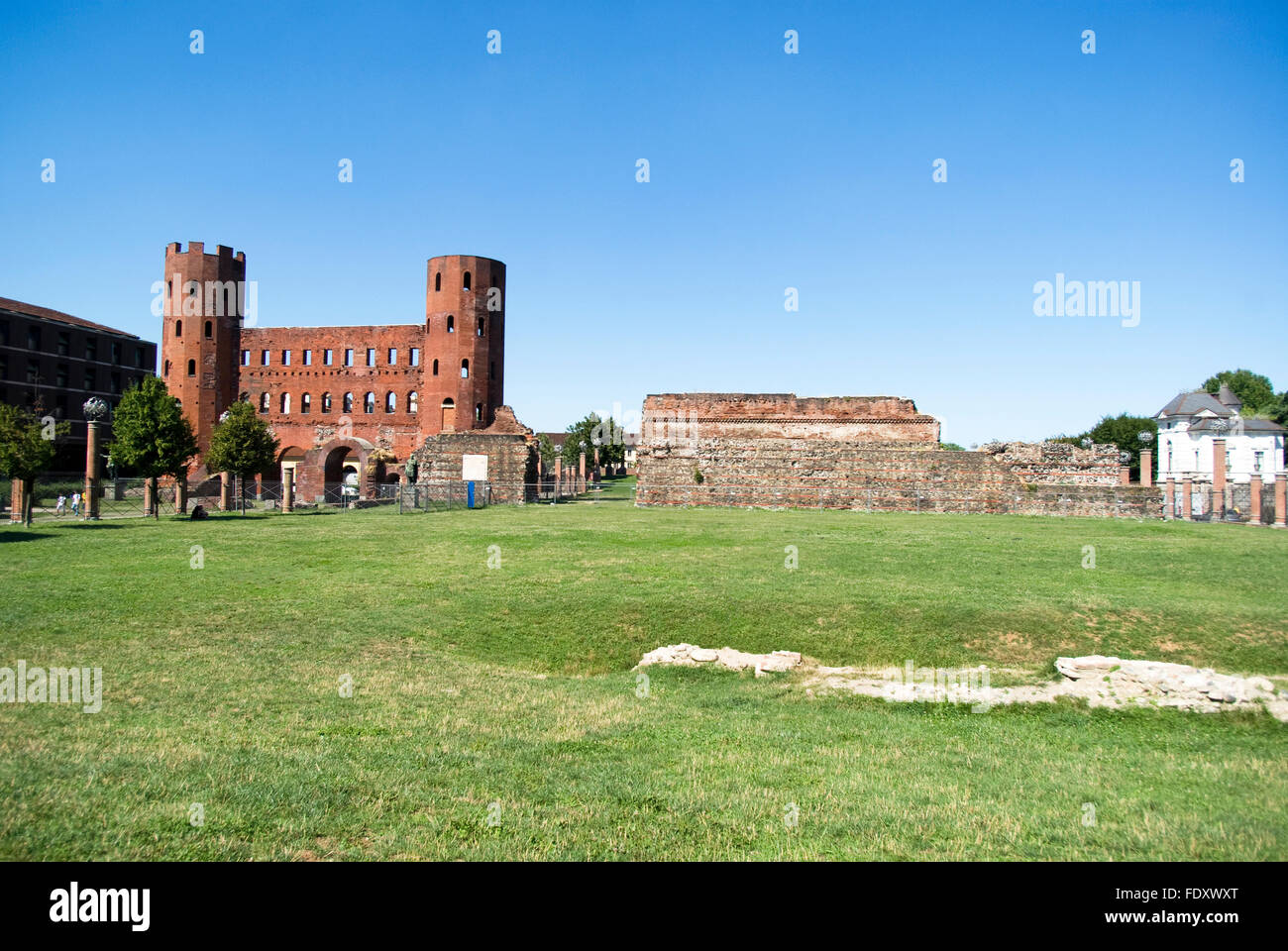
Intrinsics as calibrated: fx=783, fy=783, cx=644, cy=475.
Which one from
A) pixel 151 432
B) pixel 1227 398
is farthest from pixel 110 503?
pixel 1227 398

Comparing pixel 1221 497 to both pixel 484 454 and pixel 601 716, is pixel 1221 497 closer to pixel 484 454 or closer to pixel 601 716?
pixel 484 454

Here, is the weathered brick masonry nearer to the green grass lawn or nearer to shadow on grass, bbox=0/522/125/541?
shadow on grass, bbox=0/522/125/541

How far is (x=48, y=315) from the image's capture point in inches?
2611

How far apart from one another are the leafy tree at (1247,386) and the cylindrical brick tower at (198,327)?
10776 centimetres

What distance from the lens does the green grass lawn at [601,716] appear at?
545cm

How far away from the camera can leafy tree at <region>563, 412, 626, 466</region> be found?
8112cm

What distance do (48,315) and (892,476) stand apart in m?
69.7

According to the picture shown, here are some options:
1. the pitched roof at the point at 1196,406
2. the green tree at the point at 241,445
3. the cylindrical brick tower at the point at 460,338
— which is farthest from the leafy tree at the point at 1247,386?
the green tree at the point at 241,445

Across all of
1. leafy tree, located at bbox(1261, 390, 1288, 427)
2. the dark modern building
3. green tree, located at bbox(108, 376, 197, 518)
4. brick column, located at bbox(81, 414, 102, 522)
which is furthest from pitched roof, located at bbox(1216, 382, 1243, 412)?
the dark modern building
